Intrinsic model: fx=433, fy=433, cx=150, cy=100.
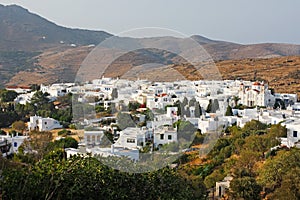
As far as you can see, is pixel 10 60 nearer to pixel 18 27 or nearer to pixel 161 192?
pixel 18 27

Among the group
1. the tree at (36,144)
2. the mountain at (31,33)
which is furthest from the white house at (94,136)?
the mountain at (31,33)

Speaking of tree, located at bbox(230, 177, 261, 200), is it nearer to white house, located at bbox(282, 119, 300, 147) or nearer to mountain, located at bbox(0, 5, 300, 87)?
mountain, located at bbox(0, 5, 300, 87)

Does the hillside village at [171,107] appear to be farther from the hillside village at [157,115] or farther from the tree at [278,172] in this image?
the tree at [278,172]

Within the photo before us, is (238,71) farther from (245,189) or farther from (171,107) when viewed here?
(245,189)

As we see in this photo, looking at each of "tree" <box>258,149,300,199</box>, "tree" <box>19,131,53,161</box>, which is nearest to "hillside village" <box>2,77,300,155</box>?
"tree" <box>19,131,53,161</box>

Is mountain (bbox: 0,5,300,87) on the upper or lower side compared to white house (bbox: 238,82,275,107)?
upper
